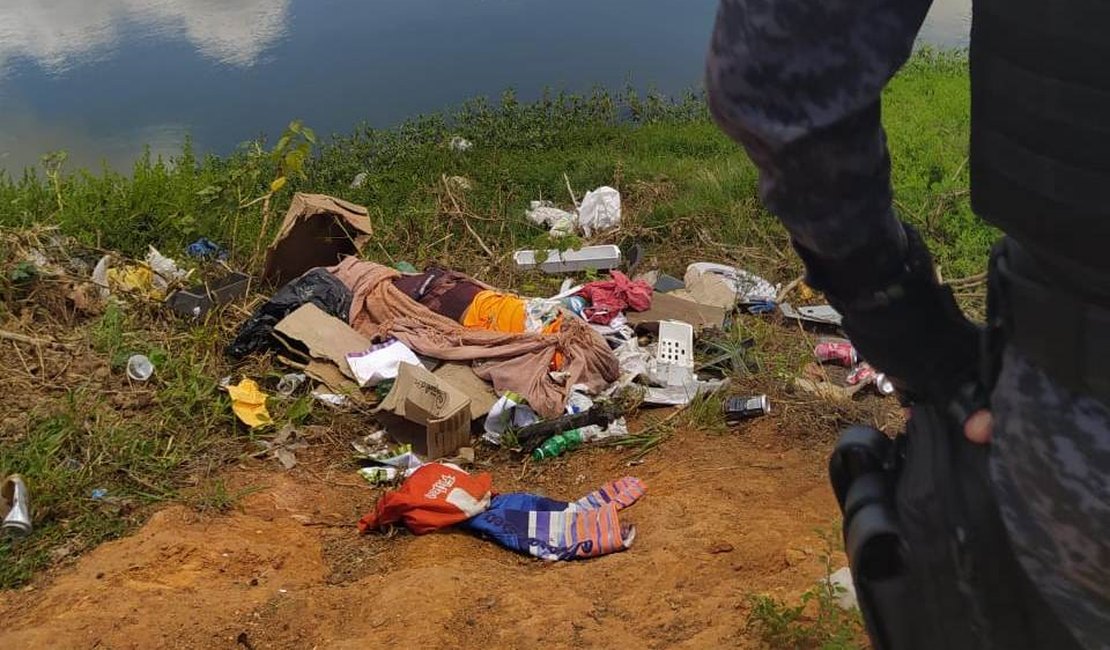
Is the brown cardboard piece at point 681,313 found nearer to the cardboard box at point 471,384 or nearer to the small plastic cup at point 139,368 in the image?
the cardboard box at point 471,384

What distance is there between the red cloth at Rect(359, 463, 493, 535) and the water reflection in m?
7.08

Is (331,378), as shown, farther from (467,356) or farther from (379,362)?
(467,356)

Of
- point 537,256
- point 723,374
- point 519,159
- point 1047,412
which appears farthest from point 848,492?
point 519,159

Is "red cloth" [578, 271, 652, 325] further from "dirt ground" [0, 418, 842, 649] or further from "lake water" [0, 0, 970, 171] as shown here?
"lake water" [0, 0, 970, 171]

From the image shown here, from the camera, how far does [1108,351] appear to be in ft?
2.70

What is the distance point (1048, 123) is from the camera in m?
0.82

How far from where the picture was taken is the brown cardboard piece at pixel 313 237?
484cm

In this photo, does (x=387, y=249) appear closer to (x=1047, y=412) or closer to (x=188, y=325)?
(x=188, y=325)

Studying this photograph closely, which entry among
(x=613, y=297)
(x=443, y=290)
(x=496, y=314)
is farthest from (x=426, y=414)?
(x=613, y=297)

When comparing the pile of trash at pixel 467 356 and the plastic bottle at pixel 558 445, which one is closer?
the pile of trash at pixel 467 356

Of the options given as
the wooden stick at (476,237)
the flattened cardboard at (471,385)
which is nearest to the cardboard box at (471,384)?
the flattened cardboard at (471,385)

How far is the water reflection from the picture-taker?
9.10 meters

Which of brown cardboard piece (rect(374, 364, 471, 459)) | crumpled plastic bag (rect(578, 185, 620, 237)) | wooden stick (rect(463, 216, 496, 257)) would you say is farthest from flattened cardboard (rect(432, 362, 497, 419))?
crumpled plastic bag (rect(578, 185, 620, 237))

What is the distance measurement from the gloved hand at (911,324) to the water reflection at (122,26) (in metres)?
9.07
